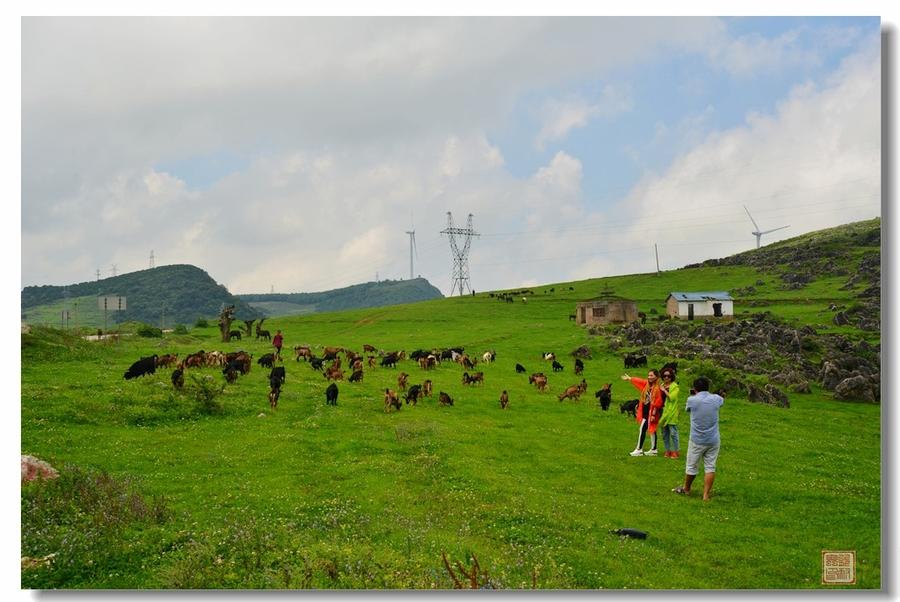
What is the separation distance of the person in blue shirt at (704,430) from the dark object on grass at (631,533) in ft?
10.9

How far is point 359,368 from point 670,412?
21.3 meters

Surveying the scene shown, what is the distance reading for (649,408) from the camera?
20.3m

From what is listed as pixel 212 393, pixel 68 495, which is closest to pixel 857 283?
pixel 212 393

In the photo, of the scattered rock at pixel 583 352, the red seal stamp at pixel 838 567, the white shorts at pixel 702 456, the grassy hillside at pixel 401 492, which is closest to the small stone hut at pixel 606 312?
the scattered rock at pixel 583 352

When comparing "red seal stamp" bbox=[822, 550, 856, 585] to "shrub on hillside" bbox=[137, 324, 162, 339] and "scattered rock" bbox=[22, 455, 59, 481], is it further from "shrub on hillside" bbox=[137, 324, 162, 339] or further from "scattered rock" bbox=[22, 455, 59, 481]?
"shrub on hillside" bbox=[137, 324, 162, 339]

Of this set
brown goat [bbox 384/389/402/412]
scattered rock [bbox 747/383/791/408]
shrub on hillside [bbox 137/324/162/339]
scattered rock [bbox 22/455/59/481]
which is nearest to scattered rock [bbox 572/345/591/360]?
scattered rock [bbox 747/383/791/408]

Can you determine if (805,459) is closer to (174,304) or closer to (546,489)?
(546,489)

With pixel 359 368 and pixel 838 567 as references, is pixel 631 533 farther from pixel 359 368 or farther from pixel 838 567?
pixel 359 368

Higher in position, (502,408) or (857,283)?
(857,283)

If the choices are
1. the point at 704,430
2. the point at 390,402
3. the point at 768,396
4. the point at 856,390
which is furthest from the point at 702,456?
the point at 856,390

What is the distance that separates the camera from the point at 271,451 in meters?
19.5

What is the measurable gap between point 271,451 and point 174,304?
650 feet

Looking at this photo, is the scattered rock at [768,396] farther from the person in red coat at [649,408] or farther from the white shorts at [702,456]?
the white shorts at [702,456]

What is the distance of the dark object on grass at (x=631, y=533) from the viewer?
1301 cm
